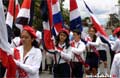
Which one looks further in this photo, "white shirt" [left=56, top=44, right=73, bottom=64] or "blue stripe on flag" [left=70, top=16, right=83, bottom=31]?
"blue stripe on flag" [left=70, top=16, right=83, bottom=31]

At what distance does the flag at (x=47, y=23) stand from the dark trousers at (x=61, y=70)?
16.2 inches

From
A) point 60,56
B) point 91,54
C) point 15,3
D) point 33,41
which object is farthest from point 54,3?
point 33,41

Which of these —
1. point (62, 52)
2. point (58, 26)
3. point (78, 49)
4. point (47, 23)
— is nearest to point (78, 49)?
point (78, 49)

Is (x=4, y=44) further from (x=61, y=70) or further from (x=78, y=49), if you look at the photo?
(x=78, y=49)

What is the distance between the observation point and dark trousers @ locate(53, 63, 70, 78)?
391 inches

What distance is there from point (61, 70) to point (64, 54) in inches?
18.6

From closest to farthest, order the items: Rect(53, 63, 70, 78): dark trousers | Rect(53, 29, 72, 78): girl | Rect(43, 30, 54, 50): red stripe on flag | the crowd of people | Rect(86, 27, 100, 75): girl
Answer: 1. the crowd of people
2. Rect(53, 29, 72, 78): girl
3. Rect(53, 63, 70, 78): dark trousers
4. Rect(43, 30, 54, 50): red stripe on flag
5. Rect(86, 27, 100, 75): girl

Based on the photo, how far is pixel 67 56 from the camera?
31.9 feet

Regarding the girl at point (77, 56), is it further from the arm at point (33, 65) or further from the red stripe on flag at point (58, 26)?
the arm at point (33, 65)

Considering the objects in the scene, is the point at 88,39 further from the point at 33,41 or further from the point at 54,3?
the point at 33,41

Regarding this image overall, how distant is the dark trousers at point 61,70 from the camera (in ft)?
32.6

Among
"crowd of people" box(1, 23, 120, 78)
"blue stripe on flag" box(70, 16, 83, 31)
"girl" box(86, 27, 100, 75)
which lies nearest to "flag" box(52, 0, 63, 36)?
"crowd of people" box(1, 23, 120, 78)

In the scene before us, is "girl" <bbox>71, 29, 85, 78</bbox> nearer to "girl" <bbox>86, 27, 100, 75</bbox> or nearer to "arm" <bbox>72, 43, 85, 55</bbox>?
"arm" <bbox>72, 43, 85, 55</bbox>

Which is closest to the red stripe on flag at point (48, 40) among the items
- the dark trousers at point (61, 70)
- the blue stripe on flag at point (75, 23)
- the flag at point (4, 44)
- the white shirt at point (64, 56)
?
the white shirt at point (64, 56)
